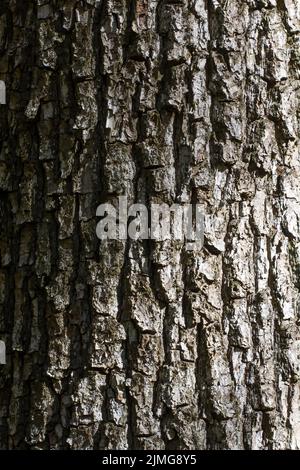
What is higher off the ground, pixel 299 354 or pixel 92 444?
pixel 299 354

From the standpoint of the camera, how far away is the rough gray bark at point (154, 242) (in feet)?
7.75

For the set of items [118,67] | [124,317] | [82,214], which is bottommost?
[124,317]

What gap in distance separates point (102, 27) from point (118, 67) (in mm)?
126

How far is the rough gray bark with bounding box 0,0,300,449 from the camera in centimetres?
236

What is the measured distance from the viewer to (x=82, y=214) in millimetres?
2428

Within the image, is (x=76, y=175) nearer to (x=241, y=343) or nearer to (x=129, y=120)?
(x=129, y=120)

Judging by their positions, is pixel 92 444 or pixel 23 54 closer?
pixel 92 444

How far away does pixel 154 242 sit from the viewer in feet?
7.82

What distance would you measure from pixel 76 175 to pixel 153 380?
24.0 inches

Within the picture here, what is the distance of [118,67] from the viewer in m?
2.43

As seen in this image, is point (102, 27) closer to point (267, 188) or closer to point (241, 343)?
point (267, 188)

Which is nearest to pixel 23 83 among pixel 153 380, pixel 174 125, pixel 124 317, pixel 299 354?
pixel 174 125
